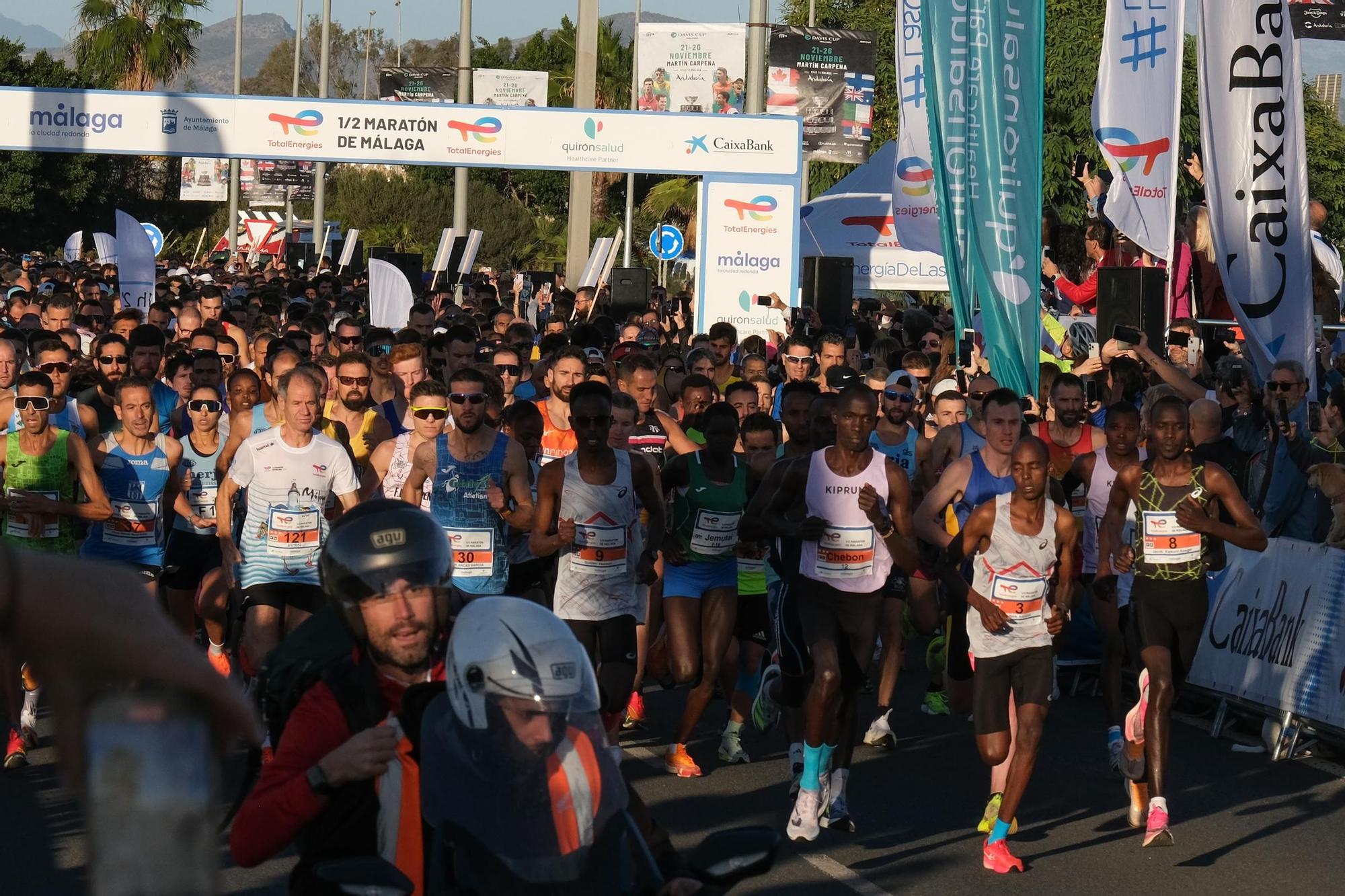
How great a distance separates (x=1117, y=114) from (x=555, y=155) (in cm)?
1052

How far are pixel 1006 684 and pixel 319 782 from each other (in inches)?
187

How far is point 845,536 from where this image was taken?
8125 mm

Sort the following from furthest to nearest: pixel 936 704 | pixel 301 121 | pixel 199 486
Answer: pixel 301 121 < pixel 936 704 < pixel 199 486

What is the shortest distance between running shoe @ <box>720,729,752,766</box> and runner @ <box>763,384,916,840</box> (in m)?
1.32

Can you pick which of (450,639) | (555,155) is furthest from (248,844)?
(555,155)

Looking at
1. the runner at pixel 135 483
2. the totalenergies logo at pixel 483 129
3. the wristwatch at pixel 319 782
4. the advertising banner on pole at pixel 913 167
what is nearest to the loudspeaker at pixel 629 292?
the totalenergies logo at pixel 483 129

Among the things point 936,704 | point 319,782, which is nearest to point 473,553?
point 936,704

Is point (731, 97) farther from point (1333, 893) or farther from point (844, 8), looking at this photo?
point (1333, 893)

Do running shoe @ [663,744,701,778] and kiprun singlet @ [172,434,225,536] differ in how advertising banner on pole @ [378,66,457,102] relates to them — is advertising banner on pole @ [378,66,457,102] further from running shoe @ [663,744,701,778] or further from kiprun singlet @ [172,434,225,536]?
running shoe @ [663,744,701,778]

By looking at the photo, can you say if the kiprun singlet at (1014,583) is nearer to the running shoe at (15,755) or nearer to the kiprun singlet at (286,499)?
the kiprun singlet at (286,499)

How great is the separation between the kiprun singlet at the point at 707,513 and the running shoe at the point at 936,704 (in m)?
1.95

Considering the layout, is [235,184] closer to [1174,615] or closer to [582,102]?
[582,102]

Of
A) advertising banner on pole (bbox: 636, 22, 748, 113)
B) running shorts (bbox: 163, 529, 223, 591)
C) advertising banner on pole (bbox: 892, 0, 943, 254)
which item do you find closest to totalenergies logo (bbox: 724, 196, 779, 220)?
advertising banner on pole (bbox: 892, 0, 943, 254)

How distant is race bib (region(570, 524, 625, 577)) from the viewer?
8.48 m
